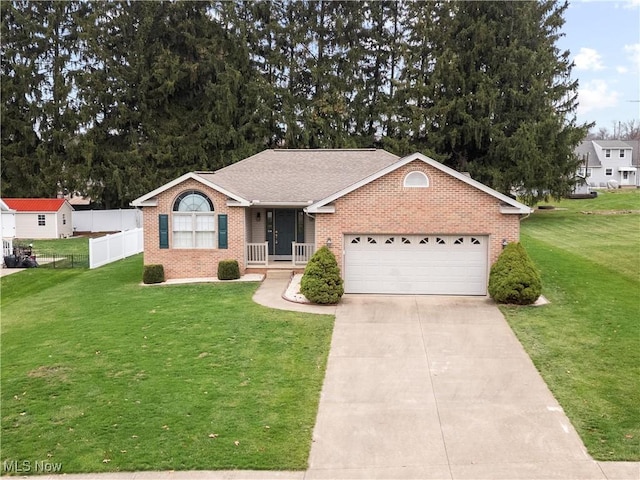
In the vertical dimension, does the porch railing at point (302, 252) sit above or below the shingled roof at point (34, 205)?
below

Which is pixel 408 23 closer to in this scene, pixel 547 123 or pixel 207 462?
pixel 547 123

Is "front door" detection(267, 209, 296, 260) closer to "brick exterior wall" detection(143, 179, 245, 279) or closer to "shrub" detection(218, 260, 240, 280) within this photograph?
"brick exterior wall" detection(143, 179, 245, 279)

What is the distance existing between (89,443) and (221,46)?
36.9 meters

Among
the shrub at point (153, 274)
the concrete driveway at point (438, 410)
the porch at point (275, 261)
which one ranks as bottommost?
the concrete driveway at point (438, 410)

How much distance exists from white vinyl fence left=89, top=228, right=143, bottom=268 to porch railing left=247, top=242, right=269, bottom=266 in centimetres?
741

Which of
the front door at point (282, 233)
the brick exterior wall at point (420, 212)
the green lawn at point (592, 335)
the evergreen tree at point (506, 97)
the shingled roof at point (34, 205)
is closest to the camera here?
the green lawn at point (592, 335)

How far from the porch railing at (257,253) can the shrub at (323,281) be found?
463 centimetres

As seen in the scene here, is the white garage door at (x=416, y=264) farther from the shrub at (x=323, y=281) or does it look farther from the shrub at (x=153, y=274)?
the shrub at (x=153, y=274)

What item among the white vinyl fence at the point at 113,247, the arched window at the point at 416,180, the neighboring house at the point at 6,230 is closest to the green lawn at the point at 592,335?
the arched window at the point at 416,180

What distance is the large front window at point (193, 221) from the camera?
63.1 ft

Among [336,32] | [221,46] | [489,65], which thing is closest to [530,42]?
[489,65]

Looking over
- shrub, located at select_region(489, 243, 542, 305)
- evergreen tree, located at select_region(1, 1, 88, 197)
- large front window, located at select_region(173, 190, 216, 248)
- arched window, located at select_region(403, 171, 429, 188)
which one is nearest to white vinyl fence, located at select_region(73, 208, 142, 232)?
evergreen tree, located at select_region(1, 1, 88, 197)

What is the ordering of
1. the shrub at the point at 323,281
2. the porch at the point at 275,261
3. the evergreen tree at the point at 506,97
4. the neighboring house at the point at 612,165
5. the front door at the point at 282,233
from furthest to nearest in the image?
the neighboring house at the point at 612,165
the evergreen tree at the point at 506,97
the front door at the point at 282,233
the porch at the point at 275,261
the shrub at the point at 323,281

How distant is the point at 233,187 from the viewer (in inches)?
821
